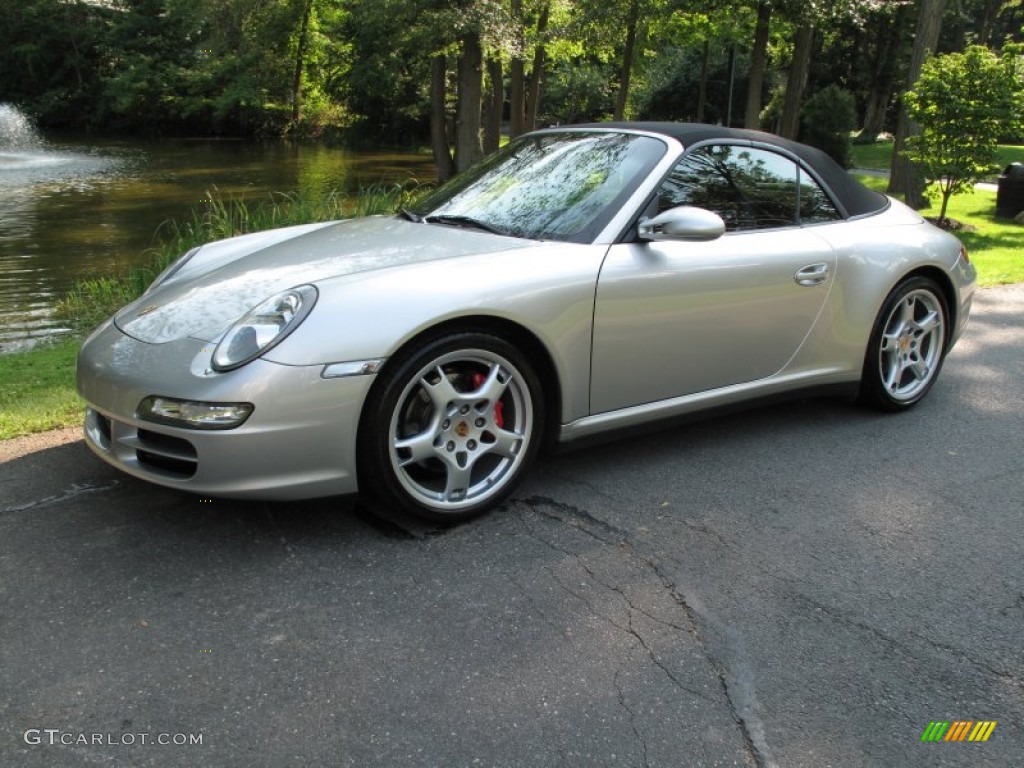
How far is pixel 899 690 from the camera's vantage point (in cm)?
233

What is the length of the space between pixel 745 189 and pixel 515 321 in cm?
149

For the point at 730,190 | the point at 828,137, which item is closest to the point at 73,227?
the point at 730,190

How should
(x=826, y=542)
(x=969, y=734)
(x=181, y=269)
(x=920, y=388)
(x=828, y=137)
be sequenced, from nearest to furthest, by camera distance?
(x=969, y=734) < (x=826, y=542) < (x=181, y=269) < (x=920, y=388) < (x=828, y=137)

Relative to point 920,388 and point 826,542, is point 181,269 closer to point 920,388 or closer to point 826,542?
point 826,542

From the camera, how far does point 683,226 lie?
10.9 feet

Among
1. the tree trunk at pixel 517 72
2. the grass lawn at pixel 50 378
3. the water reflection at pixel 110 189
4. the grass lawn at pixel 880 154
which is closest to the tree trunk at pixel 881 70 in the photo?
the grass lawn at pixel 880 154

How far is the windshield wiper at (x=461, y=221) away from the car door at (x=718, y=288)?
1.79 ft

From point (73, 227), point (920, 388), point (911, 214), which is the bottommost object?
point (73, 227)

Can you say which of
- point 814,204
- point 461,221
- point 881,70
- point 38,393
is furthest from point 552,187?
point 881,70

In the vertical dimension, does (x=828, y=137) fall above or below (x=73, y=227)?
above

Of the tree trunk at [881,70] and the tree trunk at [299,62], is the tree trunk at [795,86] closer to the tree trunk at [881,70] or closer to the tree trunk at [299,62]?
the tree trunk at [881,70]

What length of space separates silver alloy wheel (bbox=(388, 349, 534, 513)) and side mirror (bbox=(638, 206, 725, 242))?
2.65ft

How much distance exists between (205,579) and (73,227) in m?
14.3

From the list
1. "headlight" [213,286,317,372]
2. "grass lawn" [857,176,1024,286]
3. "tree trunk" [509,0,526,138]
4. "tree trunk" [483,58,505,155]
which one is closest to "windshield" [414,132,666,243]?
"headlight" [213,286,317,372]
